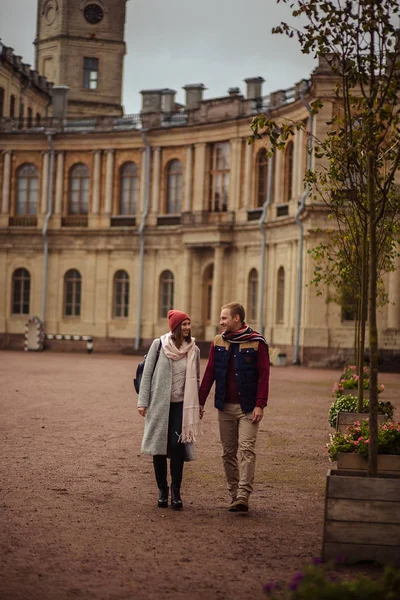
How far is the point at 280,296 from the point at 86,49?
24.9 metres

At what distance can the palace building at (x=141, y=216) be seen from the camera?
50.2 m

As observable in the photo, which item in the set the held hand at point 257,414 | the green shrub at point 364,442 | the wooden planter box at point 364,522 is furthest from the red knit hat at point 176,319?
the wooden planter box at point 364,522

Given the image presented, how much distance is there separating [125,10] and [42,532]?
196 feet

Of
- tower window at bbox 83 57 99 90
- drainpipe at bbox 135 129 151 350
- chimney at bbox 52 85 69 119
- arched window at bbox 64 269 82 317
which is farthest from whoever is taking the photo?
tower window at bbox 83 57 99 90

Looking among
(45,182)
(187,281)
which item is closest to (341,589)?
(187,281)

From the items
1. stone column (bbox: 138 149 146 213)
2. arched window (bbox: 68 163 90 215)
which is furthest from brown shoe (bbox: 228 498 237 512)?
arched window (bbox: 68 163 90 215)

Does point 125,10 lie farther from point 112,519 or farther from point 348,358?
point 112,519

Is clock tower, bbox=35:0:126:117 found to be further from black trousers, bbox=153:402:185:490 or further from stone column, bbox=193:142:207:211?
black trousers, bbox=153:402:185:490

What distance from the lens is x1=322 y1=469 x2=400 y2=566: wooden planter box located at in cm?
829

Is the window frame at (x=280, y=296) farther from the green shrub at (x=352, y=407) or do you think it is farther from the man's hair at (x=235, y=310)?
the man's hair at (x=235, y=310)

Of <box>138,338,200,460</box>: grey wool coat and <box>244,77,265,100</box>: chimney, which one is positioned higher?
<box>244,77,265,100</box>: chimney

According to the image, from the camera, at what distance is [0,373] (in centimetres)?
3288

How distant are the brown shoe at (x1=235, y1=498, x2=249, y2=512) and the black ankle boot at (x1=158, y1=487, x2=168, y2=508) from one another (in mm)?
732

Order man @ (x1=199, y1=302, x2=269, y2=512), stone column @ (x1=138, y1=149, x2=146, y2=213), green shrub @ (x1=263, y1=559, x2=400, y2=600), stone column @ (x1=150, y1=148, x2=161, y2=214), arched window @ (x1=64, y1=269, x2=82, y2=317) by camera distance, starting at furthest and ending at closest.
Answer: arched window @ (x1=64, y1=269, x2=82, y2=317) → stone column @ (x1=138, y1=149, x2=146, y2=213) → stone column @ (x1=150, y1=148, x2=161, y2=214) → man @ (x1=199, y1=302, x2=269, y2=512) → green shrub @ (x1=263, y1=559, x2=400, y2=600)
